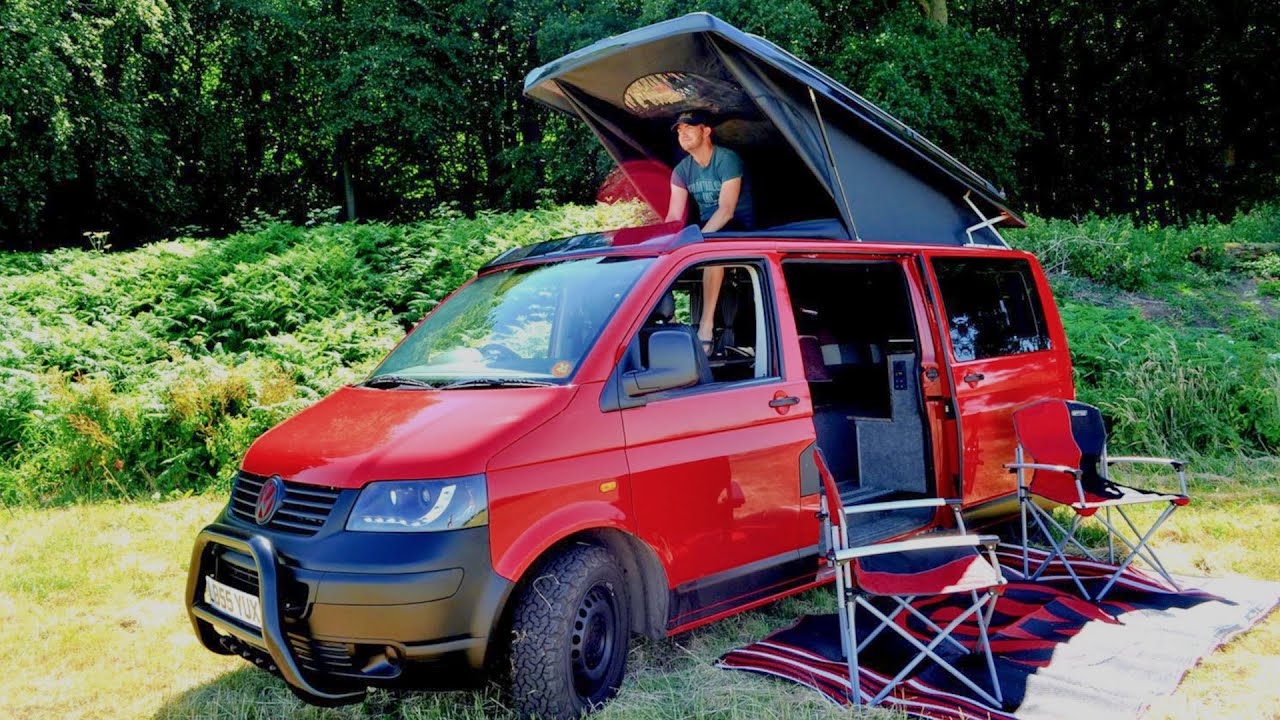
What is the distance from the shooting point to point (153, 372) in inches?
331

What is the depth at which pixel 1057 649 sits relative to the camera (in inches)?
158

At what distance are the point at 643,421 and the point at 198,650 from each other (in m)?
2.54

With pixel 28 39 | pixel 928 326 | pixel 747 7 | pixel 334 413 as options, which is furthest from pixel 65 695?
pixel 28 39

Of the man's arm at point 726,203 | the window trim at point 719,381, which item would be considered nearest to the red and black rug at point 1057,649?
the window trim at point 719,381

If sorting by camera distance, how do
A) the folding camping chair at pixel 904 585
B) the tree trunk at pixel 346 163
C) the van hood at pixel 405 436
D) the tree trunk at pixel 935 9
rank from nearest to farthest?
the van hood at pixel 405 436 → the folding camping chair at pixel 904 585 → the tree trunk at pixel 935 9 → the tree trunk at pixel 346 163

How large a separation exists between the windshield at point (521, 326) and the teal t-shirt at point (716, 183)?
1555mm

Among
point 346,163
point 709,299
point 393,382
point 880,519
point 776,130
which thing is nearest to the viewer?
point 393,382

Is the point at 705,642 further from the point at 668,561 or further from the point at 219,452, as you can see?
the point at 219,452

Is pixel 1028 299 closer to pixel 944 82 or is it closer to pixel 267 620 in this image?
pixel 267 620

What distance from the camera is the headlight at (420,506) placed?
117 inches

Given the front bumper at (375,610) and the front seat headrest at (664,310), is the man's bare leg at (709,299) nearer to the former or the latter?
the front seat headrest at (664,310)

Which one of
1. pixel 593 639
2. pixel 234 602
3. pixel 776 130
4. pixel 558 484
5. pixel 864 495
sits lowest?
pixel 864 495

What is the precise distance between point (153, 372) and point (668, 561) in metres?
6.91

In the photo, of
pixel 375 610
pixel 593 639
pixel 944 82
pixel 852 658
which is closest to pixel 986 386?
pixel 852 658
